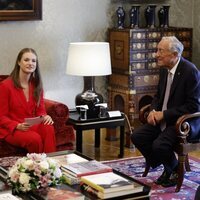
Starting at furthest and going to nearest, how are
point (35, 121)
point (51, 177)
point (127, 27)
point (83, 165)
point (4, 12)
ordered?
1. point (127, 27)
2. point (4, 12)
3. point (35, 121)
4. point (83, 165)
5. point (51, 177)

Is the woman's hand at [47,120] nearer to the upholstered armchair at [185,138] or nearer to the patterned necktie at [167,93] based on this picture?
the patterned necktie at [167,93]

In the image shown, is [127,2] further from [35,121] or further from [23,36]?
[35,121]

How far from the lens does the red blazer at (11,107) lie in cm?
489

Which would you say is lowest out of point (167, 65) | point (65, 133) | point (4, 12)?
point (65, 133)

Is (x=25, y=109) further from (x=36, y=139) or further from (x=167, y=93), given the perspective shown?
(x=167, y=93)

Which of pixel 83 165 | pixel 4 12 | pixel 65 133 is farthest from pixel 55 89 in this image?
A: pixel 83 165

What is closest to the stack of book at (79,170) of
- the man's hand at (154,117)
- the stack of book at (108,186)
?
the stack of book at (108,186)

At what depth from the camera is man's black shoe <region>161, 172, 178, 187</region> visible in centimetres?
485

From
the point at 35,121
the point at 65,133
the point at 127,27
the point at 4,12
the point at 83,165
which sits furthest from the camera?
the point at 127,27

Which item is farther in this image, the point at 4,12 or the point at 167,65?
the point at 4,12

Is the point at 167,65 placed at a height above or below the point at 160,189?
above

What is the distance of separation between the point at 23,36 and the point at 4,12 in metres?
0.42

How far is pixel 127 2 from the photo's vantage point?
7129 mm

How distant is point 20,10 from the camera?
6.26 m
